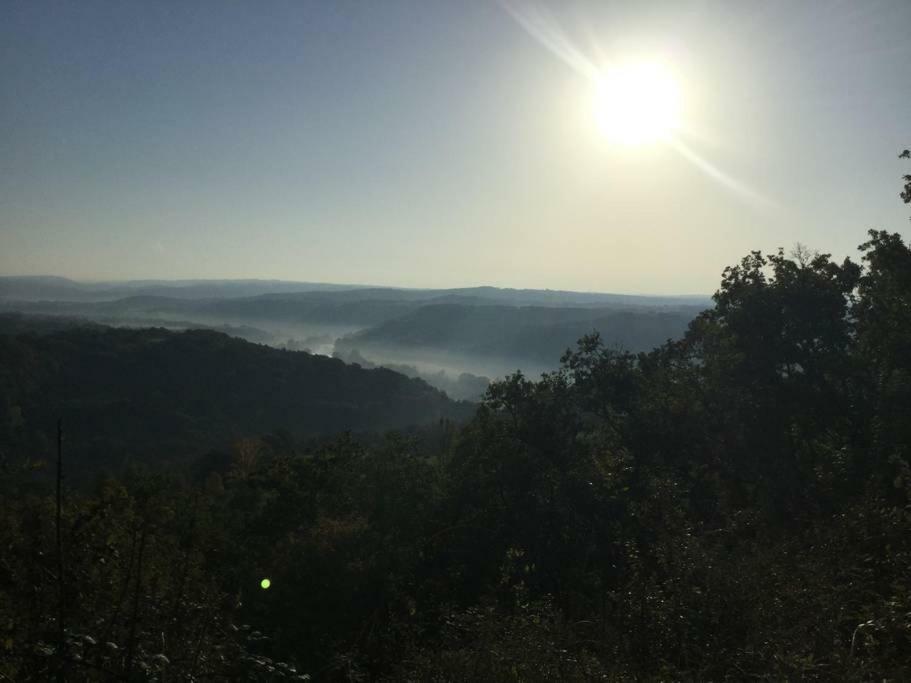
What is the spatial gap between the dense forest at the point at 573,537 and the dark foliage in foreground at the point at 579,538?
2.4 inches

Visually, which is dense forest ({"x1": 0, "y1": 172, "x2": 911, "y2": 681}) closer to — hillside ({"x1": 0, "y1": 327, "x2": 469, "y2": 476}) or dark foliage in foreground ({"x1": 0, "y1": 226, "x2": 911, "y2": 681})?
dark foliage in foreground ({"x1": 0, "y1": 226, "x2": 911, "y2": 681})

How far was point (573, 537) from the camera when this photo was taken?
1603 cm

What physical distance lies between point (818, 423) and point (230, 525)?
2254 centimetres

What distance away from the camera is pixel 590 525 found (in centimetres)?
1659

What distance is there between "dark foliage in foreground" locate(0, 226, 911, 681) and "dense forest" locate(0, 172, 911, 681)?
0.20 ft

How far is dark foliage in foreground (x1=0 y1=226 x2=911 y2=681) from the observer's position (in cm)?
572

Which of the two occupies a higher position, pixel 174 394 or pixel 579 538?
pixel 579 538

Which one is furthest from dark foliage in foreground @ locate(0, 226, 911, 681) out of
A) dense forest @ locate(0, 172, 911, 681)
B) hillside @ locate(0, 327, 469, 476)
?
hillside @ locate(0, 327, 469, 476)

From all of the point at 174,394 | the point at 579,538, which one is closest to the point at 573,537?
the point at 579,538

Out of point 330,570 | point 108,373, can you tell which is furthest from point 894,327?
point 108,373

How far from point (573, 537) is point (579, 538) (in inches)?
6.6

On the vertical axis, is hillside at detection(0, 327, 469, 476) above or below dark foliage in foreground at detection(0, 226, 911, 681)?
below

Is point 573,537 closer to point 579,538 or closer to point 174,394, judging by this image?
point 579,538

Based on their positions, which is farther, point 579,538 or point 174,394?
point 174,394
